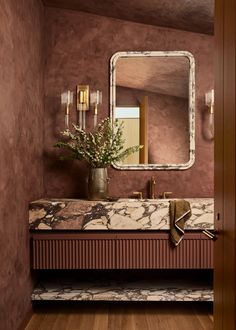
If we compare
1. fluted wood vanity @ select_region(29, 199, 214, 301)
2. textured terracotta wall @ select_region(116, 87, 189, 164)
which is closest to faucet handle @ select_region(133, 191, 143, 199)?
textured terracotta wall @ select_region(116, 87, 189, 164)

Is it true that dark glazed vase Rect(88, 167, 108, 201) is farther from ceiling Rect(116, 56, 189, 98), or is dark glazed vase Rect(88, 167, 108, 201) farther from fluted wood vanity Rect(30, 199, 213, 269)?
ceiling Rect(116, 56, 189, 98)

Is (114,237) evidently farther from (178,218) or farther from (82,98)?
(82,98)

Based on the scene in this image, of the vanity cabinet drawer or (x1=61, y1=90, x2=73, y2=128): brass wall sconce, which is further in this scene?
(x1=61, y1=90, x2=73, y2=128): brass wall sconce

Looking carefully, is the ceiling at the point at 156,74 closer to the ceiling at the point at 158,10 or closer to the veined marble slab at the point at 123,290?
the ceiling at the point at 158,10

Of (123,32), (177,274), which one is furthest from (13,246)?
(123,32)

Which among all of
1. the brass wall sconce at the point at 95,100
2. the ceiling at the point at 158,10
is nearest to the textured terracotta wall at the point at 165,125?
the brass wall sconce at the point at 95,100

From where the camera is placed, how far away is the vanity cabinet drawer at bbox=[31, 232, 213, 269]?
114 inches

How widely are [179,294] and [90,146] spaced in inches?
53.7

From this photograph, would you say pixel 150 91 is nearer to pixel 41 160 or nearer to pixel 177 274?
pixel 41 160

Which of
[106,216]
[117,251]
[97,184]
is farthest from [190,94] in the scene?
[117,251]

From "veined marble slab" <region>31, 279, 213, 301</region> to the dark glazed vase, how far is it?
72 cm

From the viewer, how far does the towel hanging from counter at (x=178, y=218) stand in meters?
2.86

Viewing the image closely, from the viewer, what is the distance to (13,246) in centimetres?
247

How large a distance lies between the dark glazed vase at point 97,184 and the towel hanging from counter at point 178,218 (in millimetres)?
592
